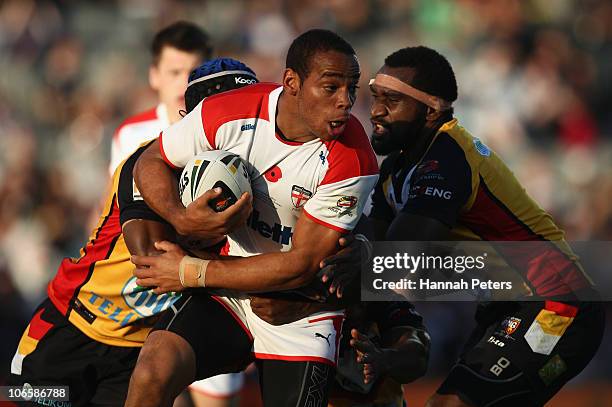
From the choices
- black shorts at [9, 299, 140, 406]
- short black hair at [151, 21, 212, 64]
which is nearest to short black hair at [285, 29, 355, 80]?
black shorts at [9, 299, 140, 406]

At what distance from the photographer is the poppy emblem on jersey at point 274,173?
5.05 meters

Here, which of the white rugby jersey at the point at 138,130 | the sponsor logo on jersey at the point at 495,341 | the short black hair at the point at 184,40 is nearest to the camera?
the sponsor logo on jersey at the point at 495,341

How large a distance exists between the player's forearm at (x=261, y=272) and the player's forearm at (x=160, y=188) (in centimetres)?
28

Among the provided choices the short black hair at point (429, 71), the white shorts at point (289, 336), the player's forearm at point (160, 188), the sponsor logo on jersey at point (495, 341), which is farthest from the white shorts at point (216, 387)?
the player's forearm at point (160, 188)

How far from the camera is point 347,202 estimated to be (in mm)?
4965

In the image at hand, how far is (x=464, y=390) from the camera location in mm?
5809

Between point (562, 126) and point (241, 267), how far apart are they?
8148 millimetres

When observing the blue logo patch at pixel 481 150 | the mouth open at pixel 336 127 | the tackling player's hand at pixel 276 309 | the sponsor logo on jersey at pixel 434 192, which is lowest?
the tackling player's hand at pixel 276 309

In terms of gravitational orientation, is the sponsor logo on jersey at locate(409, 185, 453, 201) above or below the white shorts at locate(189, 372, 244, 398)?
above

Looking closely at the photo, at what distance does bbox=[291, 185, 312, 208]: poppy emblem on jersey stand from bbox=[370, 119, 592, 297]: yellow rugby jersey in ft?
2.94

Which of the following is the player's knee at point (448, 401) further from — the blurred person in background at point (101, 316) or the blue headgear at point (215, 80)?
the blue headgear at point (215, 80)

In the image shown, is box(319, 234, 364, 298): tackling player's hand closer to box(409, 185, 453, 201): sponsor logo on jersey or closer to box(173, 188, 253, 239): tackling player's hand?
box(173, 188, 253, 239): tackling player's hand

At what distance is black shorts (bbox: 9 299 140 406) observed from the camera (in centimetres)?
589

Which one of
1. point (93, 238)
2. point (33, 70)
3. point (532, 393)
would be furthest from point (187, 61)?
point (33, 70)
